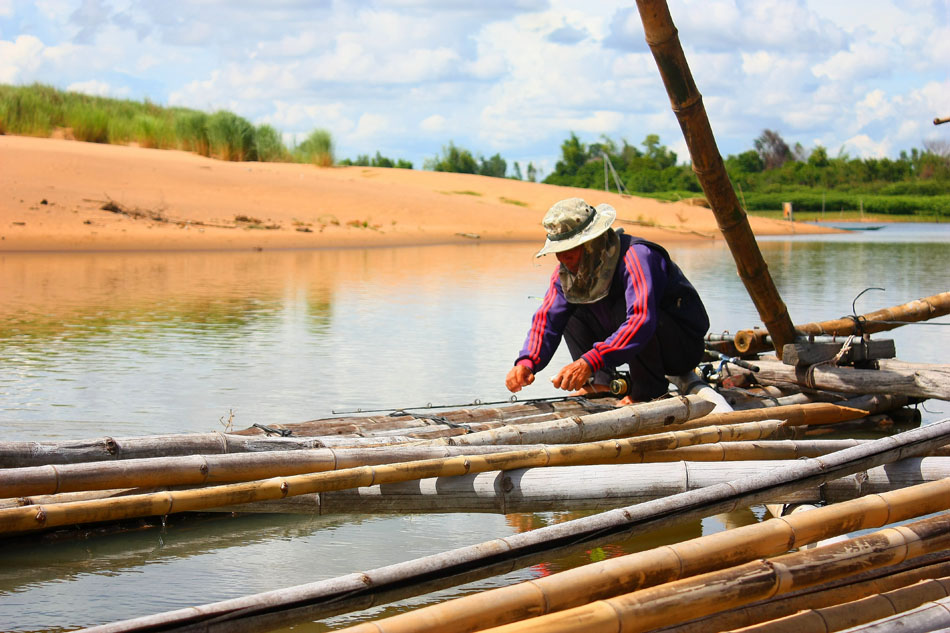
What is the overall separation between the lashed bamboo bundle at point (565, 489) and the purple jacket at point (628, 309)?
1.05 meters

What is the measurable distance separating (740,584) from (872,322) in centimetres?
415

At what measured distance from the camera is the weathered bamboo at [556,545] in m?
2.33

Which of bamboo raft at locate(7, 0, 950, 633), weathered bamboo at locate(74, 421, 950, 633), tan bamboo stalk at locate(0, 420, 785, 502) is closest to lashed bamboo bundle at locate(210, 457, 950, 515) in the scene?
bamboo raft at locate(7, 0, 950, 633)

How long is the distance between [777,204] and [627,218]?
61.6 ft

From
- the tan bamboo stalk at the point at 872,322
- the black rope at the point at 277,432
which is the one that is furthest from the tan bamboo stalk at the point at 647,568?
the tan bamboo stalk at the point at 872,322

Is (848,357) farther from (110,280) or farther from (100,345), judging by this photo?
(110,280)

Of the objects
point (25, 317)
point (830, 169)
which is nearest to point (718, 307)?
point (25, 317)

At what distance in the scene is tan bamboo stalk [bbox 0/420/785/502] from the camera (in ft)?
10.5

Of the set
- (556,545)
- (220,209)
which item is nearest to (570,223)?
(556,545)

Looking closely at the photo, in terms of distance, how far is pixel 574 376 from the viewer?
470 centimetres

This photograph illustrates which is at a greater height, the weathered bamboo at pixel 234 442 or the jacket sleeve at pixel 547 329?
the jacket sleeve at pixel 547 329

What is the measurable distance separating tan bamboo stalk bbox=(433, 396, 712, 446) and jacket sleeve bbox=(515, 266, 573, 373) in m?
0.67

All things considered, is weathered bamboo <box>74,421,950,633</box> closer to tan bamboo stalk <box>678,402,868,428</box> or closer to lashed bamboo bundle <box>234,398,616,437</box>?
tan bamboo stalk <box>678,402,868,428</box>

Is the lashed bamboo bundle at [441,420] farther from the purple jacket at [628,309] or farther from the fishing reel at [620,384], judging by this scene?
the purple jacket at [628,309]
